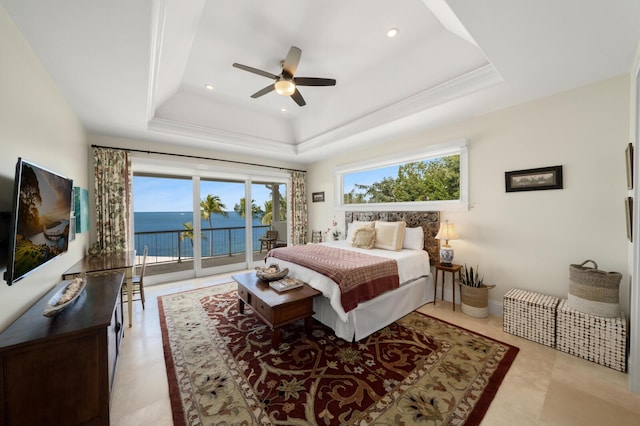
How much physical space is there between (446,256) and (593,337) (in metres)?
1.40

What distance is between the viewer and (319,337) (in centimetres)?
248

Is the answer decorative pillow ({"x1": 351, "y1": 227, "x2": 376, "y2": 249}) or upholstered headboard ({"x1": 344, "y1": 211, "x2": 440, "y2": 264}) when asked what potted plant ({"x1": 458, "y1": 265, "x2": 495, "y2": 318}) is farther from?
decorative pillow ({"x1": 351, "y1": 227, "x2": 376, "y2": 249})

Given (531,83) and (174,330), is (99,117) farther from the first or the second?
(531,83)

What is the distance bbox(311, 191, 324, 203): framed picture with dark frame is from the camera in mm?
5793

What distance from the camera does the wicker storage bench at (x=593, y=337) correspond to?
1.94 meters

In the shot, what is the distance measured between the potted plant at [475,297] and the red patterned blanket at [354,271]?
934mm

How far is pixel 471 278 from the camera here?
3.08 metres

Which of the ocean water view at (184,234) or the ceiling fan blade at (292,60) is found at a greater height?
the ceiling fan blade at (292,60)

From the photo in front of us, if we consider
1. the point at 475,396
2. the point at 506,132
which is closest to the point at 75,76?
the point at 475,396

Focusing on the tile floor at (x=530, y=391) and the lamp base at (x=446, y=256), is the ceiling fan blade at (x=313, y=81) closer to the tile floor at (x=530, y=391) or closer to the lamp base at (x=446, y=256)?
the lamp base at (x=446, y=256)

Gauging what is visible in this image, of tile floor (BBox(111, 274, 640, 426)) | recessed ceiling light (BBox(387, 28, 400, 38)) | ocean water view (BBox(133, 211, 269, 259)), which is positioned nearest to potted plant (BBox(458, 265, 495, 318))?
tile floor (BBox(111, 274, 640, 426))

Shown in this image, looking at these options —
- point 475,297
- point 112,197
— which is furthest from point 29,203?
point 475,297

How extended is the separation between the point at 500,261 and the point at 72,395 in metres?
4.08

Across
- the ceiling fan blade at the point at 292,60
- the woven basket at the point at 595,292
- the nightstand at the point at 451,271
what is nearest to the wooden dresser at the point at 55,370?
the ceiling fan blade at the point at 292,60
